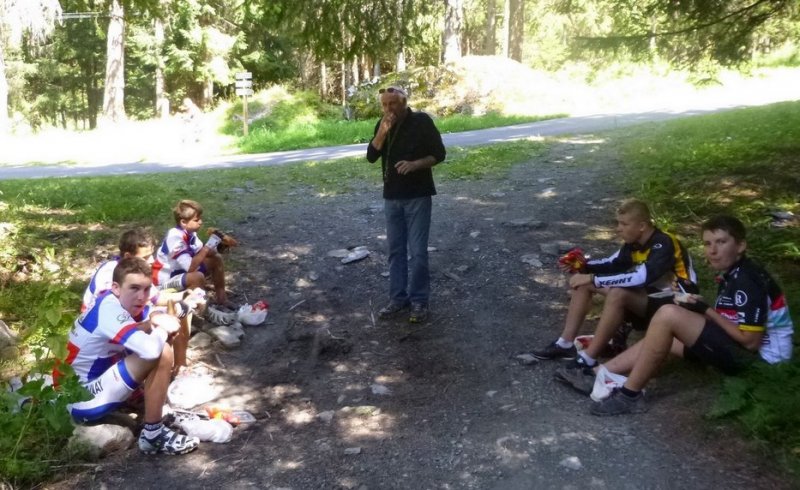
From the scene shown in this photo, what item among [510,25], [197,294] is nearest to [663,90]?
[510,25]

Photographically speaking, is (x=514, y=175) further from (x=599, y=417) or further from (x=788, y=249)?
(x=599, y=417)

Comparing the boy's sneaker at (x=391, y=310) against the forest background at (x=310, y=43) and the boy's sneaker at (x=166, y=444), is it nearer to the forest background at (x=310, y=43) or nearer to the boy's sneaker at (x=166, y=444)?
the boy's sneaker at (x=166, y=444)

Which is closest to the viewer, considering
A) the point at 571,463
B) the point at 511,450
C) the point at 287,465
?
the point at 571,463

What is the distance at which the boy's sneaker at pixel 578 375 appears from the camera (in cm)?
416

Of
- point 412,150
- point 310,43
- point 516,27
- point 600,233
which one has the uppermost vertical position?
point 516,27

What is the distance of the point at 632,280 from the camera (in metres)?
4.30

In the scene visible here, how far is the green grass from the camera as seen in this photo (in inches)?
681

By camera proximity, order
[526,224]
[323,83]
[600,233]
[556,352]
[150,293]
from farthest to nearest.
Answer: [323,83], [526,224], [600,233], [556,352], [150,293]

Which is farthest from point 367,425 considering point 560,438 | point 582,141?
point 582,141

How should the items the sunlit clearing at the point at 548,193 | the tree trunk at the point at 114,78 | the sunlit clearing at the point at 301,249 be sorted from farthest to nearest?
the tree trunk at the point at 114,78
the sunlit clearing at the point at 548,193
the sunlit clearing at the point at 301,249

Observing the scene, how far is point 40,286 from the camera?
20.7 ft

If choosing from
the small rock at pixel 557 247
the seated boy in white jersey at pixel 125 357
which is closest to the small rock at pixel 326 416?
the seated boy in white jersey at pixel 125 357

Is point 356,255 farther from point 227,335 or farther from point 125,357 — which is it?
point 125,357

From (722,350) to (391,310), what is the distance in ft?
9.09
